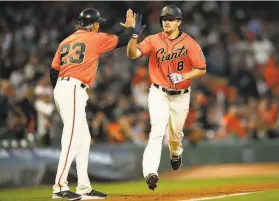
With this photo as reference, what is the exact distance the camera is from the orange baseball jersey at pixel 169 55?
8836mm

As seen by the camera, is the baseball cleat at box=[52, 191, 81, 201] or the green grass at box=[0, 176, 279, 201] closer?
the baseball cleat at box=[52, 191, 81, 201]

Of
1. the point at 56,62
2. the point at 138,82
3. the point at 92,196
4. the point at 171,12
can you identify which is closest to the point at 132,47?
the point at 171,12

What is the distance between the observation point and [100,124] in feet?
48.1

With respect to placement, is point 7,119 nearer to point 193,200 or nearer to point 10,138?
point 10,138

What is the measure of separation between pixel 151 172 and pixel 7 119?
620 cm

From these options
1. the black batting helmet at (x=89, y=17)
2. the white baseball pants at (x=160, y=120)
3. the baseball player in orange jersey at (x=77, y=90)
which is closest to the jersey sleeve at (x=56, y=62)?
the baseball player in orange jersey at (x=77, y=90)

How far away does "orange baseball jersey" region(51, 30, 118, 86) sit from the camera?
27.3 feet

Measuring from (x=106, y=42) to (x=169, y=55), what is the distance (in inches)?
33.1

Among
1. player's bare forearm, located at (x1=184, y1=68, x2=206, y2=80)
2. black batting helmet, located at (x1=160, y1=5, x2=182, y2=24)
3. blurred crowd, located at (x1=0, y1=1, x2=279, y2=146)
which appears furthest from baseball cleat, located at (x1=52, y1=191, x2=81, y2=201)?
blurred crowd, located at (x1=0, y1=1, x2=279, y2=146)

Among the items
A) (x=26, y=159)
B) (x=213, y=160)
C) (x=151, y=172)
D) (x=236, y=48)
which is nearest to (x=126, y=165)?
(x=26, y=159)

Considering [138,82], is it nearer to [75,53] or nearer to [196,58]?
[196,58]

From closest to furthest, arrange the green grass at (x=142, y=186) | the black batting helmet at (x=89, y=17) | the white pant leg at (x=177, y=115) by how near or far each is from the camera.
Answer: the black batting helmet at (x=89, y=17)
the white pant leg at (x=177, y=115)
the green grass at (x=142, y=186)

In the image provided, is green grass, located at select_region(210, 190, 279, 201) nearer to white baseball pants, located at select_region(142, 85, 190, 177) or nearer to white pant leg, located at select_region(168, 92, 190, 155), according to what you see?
white baseball pants, located at select_region(142, 85, 190, 177)

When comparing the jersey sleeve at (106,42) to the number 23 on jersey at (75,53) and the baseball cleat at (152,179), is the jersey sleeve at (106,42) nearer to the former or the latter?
the number 23 on jersey at (75,53)
